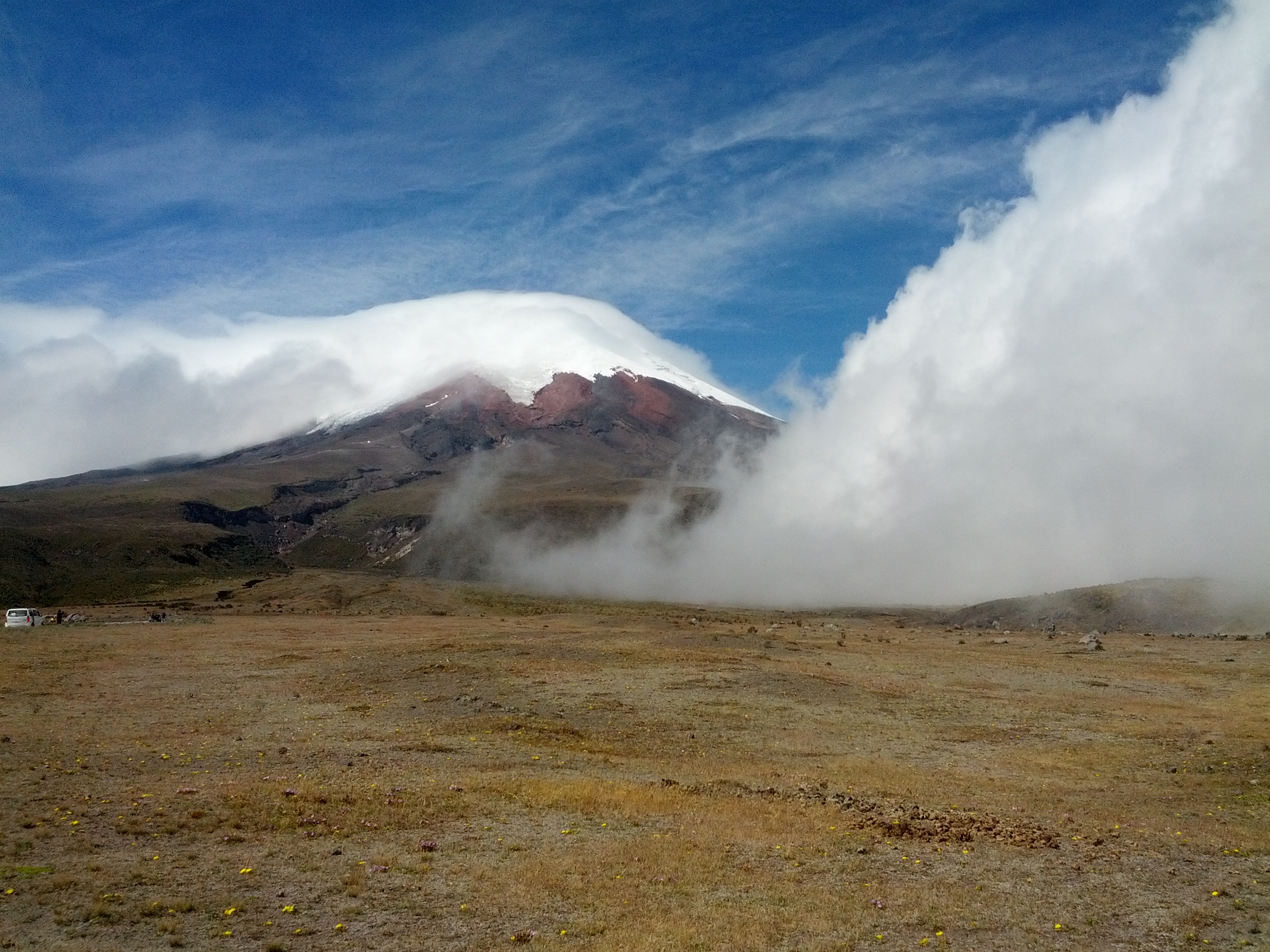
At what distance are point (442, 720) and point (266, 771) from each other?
11.0 metres

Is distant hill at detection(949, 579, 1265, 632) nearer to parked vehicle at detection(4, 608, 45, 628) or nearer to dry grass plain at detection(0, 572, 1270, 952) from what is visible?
dry grass plain at detection(0, 572, 1270, 952)

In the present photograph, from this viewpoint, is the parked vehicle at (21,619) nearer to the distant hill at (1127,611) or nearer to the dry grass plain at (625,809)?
the dry grass plain at (625,809)

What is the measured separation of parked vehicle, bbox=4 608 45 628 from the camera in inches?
3174

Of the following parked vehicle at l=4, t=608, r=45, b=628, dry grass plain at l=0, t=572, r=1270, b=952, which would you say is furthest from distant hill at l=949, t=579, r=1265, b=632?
parked vehicle at l=4, t=608, r=45, b=628

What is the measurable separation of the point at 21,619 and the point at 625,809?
84.3 metres

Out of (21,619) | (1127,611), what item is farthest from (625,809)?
(1127,611)

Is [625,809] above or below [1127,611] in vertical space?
below

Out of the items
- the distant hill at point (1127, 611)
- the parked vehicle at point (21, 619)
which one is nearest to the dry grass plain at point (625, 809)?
the parked vehicle at point (21, 619)

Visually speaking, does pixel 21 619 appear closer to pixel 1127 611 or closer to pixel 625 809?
pixel 625 809

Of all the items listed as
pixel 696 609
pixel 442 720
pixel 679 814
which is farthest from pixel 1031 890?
pixel 696 609

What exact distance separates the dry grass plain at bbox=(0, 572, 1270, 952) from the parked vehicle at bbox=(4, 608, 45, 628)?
118ft

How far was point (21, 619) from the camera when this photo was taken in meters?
82.5

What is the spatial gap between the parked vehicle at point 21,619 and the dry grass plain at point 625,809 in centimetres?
3610

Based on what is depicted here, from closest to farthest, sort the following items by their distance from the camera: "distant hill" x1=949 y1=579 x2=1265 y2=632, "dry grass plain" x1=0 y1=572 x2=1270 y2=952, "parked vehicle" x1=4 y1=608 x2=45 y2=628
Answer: "dry grass plain" x1=0 y1=572 x2=1270 y2=952 < "parked vehicle" x1=4 y1=608 x2=45 y2=628 < "distant hill" x1=949 y1=579 x2=1265 y2=632
